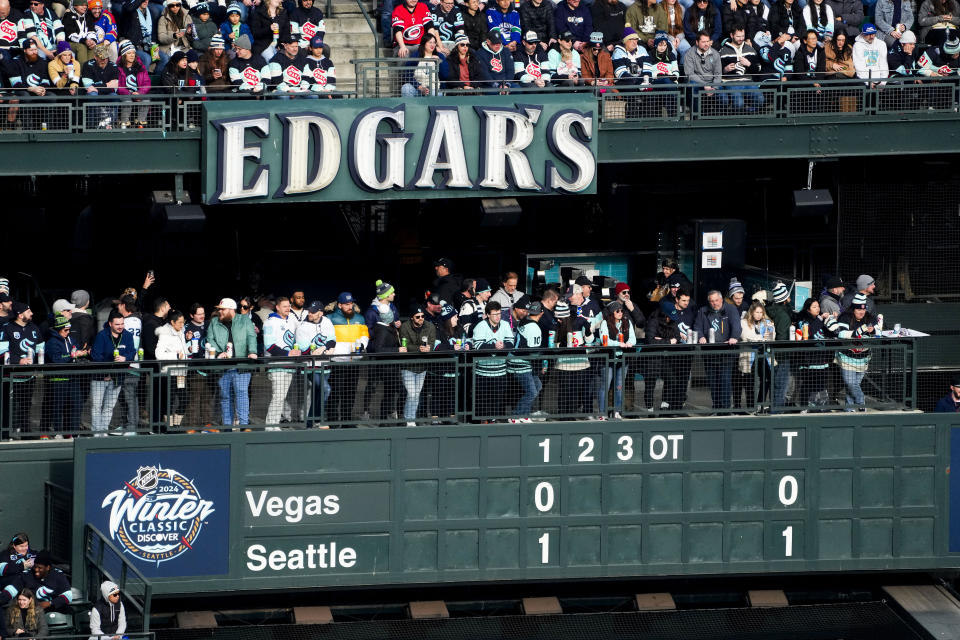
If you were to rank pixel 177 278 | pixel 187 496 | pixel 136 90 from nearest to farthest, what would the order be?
1. pixel 187 496
2. pixel 136 90
3. pixel 177 278

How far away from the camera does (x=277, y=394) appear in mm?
22219

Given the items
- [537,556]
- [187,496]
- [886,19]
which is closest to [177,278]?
[187,496]

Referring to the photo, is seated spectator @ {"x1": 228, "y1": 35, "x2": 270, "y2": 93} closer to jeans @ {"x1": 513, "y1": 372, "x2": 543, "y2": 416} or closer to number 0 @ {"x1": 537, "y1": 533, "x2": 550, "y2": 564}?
jeans @ {"x1": 513, "y1": 372, "x2": 543, "y2": 416}

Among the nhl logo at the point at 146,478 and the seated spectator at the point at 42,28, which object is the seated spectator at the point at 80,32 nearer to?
the seated spectator at the point at 42,28

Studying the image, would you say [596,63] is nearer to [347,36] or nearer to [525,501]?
[347,36]

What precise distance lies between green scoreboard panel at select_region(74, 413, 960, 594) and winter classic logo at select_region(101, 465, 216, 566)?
0.02 m

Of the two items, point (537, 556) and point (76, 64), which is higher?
point (76, 64)

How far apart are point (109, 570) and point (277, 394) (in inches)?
106

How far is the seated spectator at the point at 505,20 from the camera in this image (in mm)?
25300

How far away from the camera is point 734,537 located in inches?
898

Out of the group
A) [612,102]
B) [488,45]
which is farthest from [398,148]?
[612,102]

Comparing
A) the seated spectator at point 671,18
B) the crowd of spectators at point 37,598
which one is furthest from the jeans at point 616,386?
the crowd of spectators at point 37,598

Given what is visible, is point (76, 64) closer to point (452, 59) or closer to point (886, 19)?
point (452, 59)

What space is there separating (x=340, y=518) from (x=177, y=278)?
5.49 m
